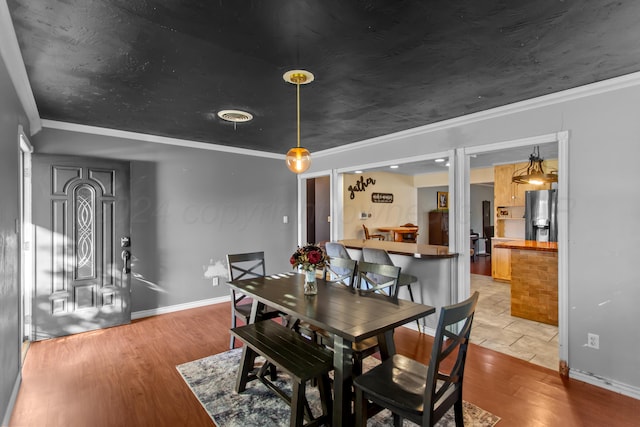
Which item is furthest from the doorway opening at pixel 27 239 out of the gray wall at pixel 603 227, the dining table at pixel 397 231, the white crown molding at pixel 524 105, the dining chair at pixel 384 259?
the dining table at pixel 397 231

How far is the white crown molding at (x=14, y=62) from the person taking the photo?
172cm

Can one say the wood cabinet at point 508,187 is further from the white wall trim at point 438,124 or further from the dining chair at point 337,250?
the dining chair at point 337,250

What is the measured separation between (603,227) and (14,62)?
444cm

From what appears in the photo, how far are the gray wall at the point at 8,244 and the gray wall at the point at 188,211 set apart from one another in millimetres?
1531

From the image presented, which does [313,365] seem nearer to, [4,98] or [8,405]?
[8,405]

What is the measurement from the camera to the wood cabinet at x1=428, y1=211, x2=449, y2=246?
9.37m

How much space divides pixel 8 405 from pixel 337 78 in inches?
126

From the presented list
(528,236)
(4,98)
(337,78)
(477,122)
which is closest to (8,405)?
(4,98)

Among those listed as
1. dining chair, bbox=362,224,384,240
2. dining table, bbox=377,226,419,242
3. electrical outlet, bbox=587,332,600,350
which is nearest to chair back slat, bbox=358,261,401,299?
electrical outlet, bbox=587,332,600,350

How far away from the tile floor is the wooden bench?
216cm

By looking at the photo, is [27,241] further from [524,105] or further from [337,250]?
[524,105]

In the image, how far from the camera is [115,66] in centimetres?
228

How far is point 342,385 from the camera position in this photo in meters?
1.83

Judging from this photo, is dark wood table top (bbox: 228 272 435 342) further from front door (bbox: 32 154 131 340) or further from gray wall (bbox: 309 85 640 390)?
front door (bbox: 32 154 131 340)
